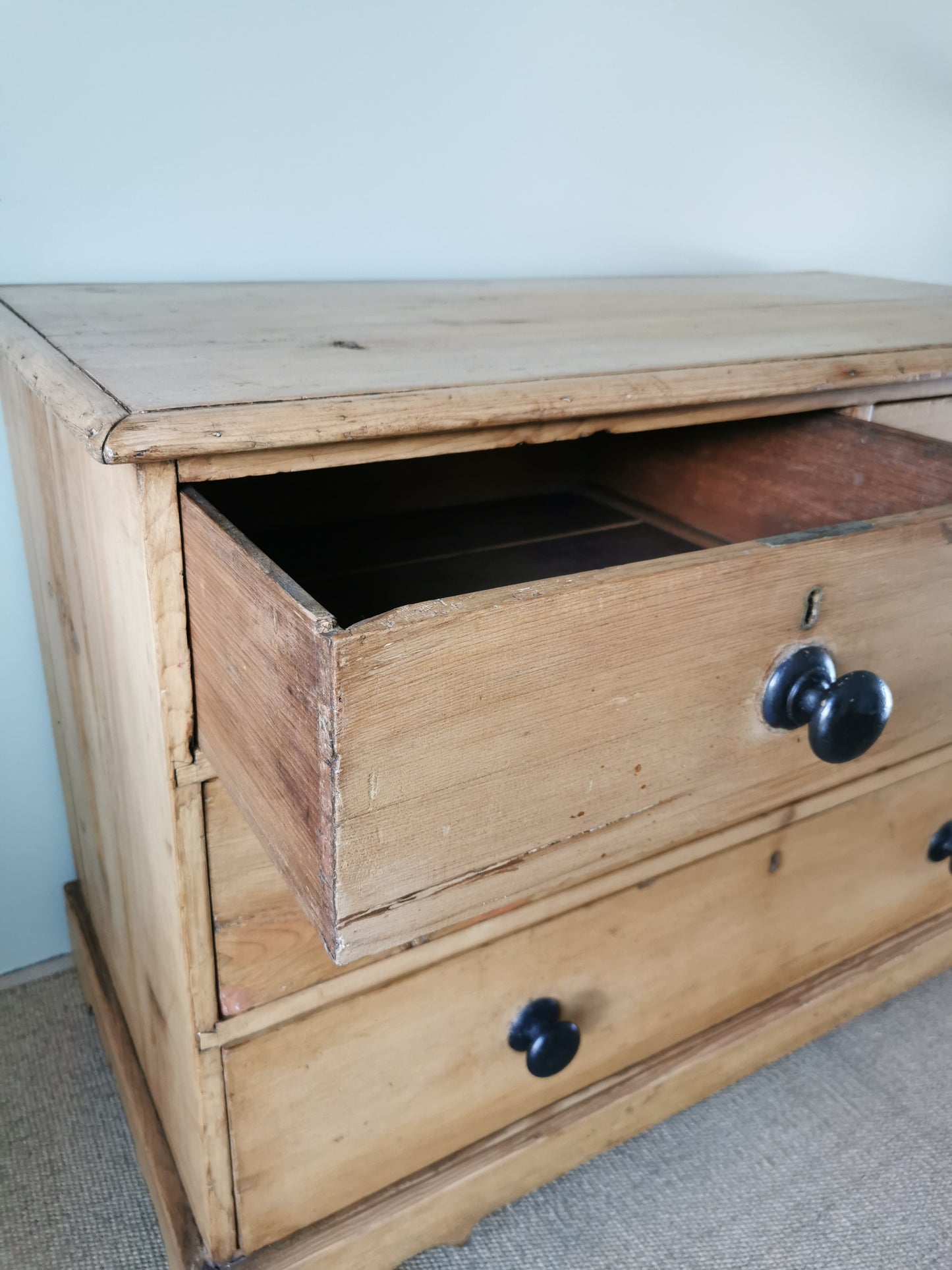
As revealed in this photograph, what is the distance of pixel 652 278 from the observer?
1027 millimetres

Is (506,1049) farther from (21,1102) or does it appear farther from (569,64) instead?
(569,64)

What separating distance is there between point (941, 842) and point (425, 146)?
823 millimetres

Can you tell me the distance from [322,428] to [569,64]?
0.73 metres

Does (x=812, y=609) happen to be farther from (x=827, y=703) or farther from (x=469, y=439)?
(x=469, y=439)

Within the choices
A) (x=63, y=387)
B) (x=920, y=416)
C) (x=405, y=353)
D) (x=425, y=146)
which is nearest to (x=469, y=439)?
(x=405, y=353)

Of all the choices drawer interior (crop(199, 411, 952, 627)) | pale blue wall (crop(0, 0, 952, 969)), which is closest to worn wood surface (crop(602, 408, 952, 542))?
drawer interior (crop(199, 411, 952, 627))

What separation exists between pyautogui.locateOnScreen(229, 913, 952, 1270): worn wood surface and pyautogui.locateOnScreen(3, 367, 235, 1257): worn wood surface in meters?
0.09

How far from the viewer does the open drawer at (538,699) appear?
1.18 feet

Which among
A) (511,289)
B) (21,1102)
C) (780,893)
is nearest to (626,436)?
(511,289)

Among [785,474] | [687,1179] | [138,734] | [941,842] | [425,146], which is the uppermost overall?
[425,146]

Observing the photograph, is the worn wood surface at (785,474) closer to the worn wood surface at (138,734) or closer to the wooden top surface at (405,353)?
the wooden top surface at (405,353)

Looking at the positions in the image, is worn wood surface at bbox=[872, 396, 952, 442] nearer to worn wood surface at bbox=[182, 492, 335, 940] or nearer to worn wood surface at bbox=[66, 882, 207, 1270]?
worn wood surface at bbox=[182, 492, 335, 940]

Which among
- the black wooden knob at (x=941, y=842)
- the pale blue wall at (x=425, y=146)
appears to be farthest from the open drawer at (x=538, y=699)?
the pale blue wall at (x=425, y=146)

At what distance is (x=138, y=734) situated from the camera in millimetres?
553
